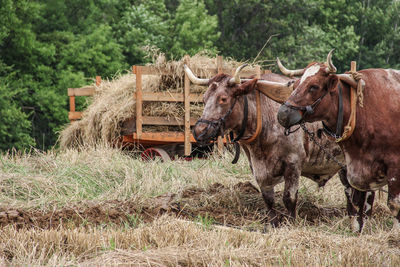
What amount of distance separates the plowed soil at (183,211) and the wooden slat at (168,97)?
310 cm

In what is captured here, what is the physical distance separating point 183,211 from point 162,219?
114 cm

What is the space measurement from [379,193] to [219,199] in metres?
2.07

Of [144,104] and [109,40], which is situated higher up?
[109,40]

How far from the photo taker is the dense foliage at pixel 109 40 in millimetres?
23203

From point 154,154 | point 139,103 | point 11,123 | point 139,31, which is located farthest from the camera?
point 139,31

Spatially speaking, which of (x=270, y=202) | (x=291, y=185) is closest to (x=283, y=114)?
(x=291, y=185)

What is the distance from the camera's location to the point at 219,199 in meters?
7.91

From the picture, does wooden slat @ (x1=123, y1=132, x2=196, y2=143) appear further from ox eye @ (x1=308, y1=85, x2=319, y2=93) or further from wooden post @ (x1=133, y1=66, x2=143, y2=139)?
ox eye @ (x1=308, y1=85, x2=319, y2=93)

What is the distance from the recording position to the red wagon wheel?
11.3m

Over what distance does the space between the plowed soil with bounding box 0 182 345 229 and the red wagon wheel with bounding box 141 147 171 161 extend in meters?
2.86

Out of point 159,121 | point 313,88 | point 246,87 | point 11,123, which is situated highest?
point 313,88

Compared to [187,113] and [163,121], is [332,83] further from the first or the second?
[163,121]

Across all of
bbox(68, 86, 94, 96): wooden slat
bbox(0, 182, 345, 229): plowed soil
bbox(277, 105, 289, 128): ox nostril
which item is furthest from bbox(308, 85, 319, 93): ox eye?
bbox(68, 86, 94, 96): wooden slat

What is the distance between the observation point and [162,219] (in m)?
6.14
